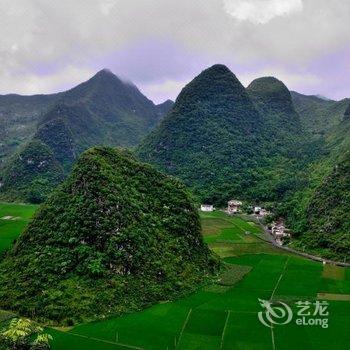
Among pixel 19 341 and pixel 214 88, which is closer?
pixel 19 341

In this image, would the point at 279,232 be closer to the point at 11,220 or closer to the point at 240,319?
the point at 240,319

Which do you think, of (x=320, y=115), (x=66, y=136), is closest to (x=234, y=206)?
(x=66, y=136)

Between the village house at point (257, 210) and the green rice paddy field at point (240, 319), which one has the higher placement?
the village house at point (257, 210)

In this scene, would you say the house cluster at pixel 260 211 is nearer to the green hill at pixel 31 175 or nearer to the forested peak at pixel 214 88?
the green hill at pixel 31 175

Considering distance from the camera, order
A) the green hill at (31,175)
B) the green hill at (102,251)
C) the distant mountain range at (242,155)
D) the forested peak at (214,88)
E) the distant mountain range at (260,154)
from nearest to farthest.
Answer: the green hill at (102,251) < the distant mountain range at (260,154) < the distant mountain range at (242,155) < the green hill at (31,175) < the forested peak at (214,88)

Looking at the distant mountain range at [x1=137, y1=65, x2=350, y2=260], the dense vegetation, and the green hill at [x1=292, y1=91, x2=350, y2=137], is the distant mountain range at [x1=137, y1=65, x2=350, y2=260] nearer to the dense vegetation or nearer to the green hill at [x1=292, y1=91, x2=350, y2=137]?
the green hill at [x1=292, y1=91, x2=350, y2=137]

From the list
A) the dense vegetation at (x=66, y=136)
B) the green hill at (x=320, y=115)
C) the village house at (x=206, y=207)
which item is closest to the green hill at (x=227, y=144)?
the village house at (x=206, y=207)

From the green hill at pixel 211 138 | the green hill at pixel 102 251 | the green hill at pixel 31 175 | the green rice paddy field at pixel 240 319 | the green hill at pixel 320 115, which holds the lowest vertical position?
the green rice paddy field at pixel 240 319
